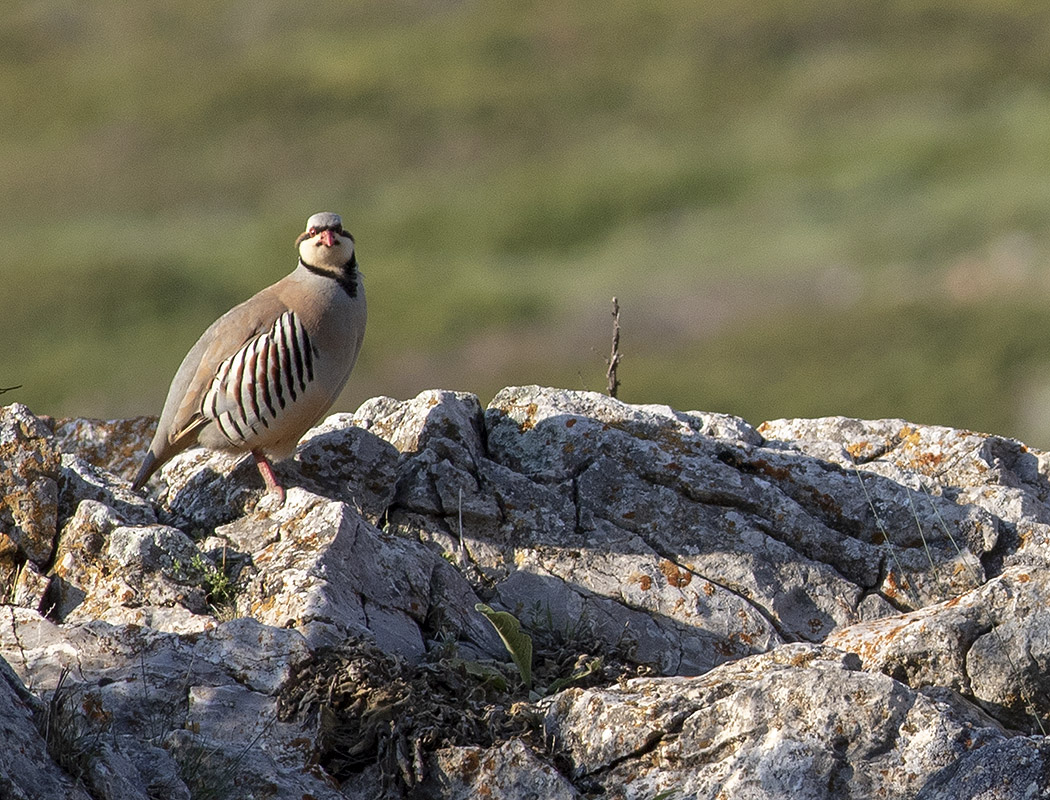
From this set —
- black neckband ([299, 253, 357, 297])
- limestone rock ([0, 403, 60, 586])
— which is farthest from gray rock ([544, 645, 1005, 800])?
black neckband ([299, 253, 357, 297])

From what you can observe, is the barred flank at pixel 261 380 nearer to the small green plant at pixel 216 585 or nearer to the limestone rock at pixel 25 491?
the limestone rock at pixel 25 491

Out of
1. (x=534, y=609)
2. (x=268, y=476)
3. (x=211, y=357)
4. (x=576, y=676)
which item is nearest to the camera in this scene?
(x=576, y=676)

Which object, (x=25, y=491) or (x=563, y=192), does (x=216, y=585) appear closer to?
(x=25, y=491)

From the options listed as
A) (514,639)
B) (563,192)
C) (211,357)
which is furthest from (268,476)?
(563,192)

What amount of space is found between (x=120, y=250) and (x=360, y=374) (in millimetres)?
9108

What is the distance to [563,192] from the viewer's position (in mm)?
39062

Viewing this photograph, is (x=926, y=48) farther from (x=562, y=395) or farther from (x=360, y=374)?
(x=562, y=395)

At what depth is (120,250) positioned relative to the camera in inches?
1362

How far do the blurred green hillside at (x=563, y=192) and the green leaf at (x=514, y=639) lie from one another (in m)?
11.6

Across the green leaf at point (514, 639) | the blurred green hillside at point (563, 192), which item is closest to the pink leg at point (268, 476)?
the green leaf at point (514, 639)

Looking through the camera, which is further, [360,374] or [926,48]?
[926,48]

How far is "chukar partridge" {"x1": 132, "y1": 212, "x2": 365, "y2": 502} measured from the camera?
812 centimetres

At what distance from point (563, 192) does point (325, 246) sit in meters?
30.7

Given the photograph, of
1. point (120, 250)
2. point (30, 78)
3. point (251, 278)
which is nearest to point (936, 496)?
point (251, 278)
